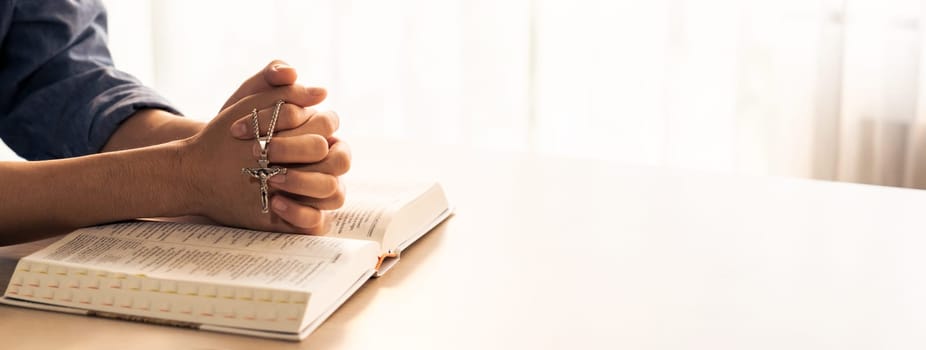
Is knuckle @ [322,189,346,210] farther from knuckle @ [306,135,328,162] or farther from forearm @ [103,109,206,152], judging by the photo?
forearm @ [103,109,206,152]

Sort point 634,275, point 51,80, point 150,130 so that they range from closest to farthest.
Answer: point 634,275 → point 150,130 → point 51,80

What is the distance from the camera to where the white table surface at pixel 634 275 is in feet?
2.51

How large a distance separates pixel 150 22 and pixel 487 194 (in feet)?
7.58

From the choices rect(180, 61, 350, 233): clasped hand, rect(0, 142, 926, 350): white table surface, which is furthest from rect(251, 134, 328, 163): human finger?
rect(0, 142, 926, 350): white table surface

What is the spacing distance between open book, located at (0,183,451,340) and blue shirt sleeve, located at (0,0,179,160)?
1.15ft

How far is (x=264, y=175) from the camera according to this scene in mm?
947

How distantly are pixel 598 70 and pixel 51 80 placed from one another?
161cm

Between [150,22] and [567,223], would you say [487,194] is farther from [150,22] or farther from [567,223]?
[150,22]

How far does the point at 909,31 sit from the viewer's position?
7.59 ft

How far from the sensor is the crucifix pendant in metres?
0.94

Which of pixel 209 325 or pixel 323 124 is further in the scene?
pixel 323 124

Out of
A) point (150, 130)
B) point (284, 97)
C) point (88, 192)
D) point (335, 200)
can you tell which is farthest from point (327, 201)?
point (150, 130)

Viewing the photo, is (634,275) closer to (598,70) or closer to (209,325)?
(209,325)

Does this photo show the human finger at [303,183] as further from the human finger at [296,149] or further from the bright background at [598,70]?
the bright background at [598,70]
